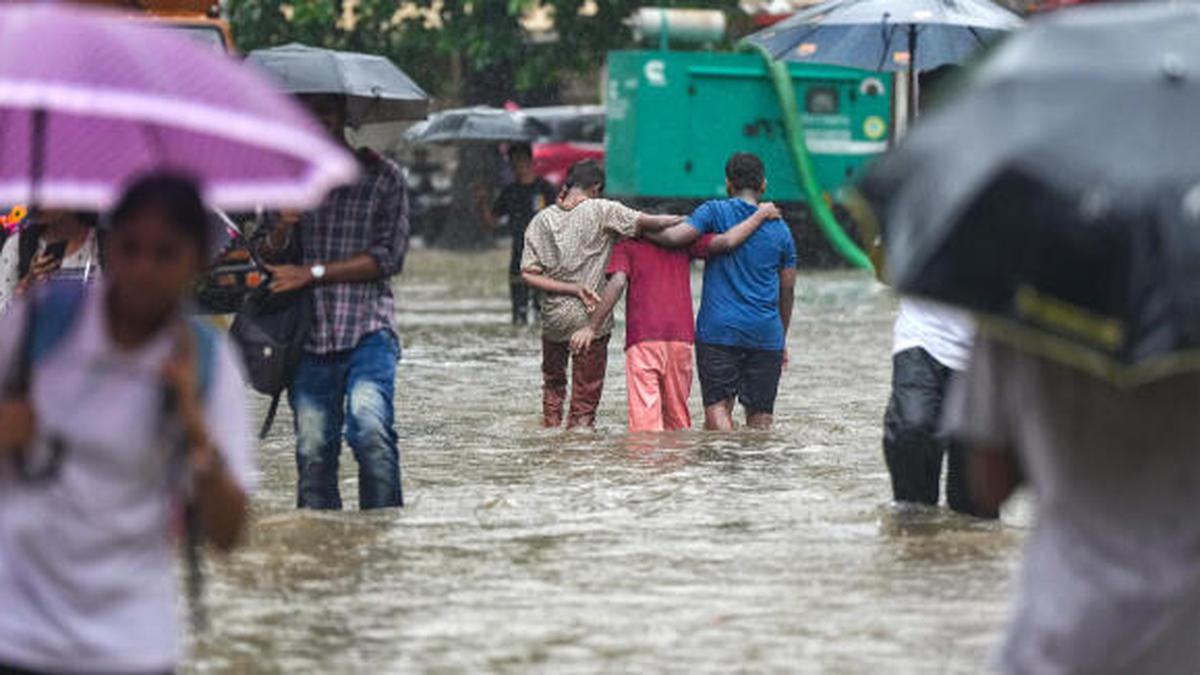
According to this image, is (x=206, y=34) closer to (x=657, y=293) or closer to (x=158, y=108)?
(x=657, y=293)

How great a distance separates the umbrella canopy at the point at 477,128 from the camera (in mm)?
28250

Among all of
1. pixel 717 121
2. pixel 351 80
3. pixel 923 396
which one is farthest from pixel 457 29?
pixel 923 396

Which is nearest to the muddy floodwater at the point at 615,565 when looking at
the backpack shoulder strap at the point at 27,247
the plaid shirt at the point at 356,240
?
the plaid shirt at the point at 356,240

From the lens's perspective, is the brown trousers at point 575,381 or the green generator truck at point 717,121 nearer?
the brown trousers at point 575,381

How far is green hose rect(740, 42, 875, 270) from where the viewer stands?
27031 mm

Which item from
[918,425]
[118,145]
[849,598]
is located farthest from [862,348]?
[118,145]

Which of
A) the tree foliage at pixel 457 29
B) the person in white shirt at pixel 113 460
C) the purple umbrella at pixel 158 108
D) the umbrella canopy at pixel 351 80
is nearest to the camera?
the person in white shirt at pixel 113 460

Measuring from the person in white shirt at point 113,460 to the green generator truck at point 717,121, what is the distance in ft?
67.8

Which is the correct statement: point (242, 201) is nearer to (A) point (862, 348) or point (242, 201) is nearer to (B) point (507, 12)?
(A) point (862, 348)

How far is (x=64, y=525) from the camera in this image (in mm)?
4660

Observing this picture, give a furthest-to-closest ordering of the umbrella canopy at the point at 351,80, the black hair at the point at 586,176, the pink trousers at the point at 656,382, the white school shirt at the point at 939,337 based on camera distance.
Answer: the black hair at the point at 586,176
the pink trousers at the point at 656,382
the umbrella canopy at the point at 351,80
the white school shirt at the point at 939,337

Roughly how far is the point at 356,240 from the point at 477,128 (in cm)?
1883

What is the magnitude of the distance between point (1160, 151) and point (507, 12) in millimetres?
32531

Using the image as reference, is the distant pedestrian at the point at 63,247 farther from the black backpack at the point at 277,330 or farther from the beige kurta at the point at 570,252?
the beige kurta at the point at 570,252
